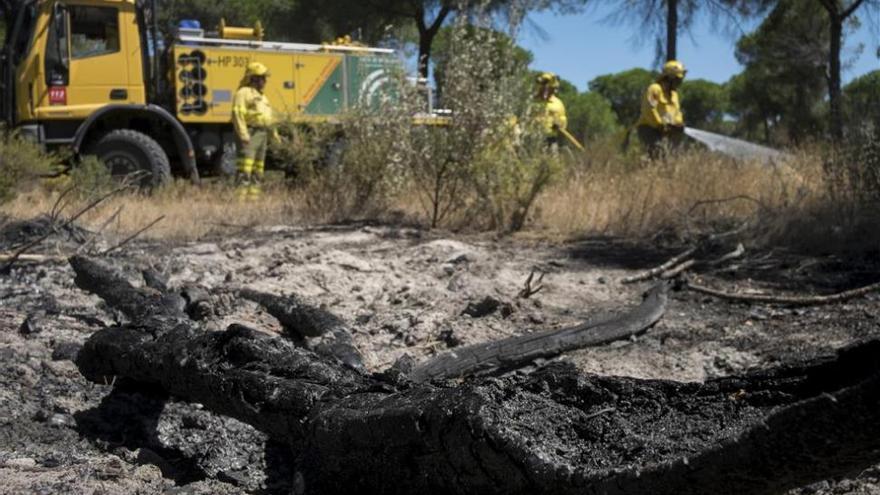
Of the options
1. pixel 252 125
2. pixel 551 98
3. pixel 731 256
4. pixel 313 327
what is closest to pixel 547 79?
pixel 551 98

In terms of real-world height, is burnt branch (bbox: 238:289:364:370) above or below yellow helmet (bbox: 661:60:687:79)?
below

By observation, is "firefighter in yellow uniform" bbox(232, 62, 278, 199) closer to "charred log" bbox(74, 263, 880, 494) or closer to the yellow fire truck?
the yellow fire truck

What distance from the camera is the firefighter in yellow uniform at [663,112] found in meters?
13.1

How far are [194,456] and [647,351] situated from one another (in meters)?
2.54

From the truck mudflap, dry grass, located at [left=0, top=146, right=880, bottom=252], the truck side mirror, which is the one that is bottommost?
A: dry grass, located at [left=0, top=146, right=880, bottom=252]

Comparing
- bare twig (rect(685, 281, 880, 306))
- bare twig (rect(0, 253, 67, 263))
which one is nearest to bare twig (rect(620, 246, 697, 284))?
bare twig (rect(685, 281, 880, 306))

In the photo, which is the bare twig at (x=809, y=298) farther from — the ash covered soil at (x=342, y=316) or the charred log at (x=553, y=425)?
→ the charred log at (x=553, y=425)

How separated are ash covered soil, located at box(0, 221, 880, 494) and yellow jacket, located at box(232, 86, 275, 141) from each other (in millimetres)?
3143

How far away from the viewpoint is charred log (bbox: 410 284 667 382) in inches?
176

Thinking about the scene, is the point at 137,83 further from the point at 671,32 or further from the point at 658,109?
the point at 671,32

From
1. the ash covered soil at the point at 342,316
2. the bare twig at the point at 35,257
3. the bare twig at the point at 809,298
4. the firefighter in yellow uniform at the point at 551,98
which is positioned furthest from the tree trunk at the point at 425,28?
the bare twig at the point at 809,298

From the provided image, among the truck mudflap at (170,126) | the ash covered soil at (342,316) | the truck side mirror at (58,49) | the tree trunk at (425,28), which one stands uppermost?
the tree trunk at (425,28)

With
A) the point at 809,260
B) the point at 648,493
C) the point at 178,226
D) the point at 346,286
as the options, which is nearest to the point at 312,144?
the point at 178,226

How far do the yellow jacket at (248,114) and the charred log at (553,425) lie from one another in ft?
29.4
